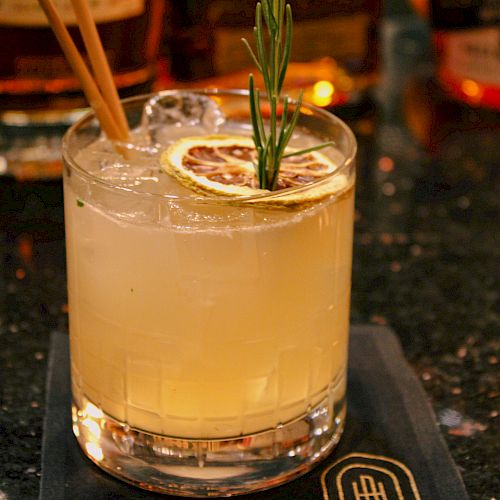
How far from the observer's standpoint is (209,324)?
0.68 metres

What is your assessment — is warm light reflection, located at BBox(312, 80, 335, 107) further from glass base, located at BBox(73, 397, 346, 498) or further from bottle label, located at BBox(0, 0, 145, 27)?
glass base, located at BBox(73, 397, 346, 498)

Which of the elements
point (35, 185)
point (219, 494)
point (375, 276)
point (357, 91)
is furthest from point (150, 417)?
point (357, 91)

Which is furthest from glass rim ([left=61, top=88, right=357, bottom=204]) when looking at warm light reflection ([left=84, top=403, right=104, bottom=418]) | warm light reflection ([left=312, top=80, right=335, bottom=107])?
warm light reflection ([left=312, top=80, right=335, bottom=107])

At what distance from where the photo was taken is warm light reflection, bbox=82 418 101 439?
749mm

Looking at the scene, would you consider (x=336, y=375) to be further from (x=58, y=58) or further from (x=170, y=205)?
(x=58, y=58)

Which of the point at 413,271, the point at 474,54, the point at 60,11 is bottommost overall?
the point at 413,271

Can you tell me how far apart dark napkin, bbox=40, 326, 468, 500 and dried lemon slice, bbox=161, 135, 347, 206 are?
209 mm

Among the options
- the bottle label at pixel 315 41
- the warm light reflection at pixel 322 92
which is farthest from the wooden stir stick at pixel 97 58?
the warm light reflection at pixel 322 92

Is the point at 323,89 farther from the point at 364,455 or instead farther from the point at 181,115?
the point at 364,455

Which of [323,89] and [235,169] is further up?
[235,169]

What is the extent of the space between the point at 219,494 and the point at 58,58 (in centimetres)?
68

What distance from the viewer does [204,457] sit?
71 cm

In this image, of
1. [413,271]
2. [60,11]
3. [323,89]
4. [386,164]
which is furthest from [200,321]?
[323,89]

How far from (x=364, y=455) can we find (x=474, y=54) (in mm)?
835
